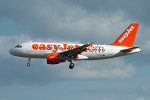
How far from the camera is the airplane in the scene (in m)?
62.7

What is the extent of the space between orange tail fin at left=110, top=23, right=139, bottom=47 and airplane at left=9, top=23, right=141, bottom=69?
78cm

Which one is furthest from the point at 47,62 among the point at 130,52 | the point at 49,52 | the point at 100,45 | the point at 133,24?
the point at 133,24

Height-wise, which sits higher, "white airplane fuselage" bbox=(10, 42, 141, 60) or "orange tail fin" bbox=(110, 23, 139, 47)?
"orange tail fin" bbox=(110, 23, 139, 47)

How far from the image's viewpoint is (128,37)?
70688 millimetres

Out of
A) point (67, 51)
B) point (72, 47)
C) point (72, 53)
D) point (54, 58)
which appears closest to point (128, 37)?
point (72, 47)

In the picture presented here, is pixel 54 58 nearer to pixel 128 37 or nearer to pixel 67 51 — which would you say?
pixel 67 51

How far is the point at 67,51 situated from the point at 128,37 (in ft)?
51.7

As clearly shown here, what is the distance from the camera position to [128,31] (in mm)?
71500

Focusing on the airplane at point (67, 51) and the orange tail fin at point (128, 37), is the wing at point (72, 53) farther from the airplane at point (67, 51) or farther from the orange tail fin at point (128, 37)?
the orange tail fin at point (128, 37)

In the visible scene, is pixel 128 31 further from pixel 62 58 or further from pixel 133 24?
pixel 62 58

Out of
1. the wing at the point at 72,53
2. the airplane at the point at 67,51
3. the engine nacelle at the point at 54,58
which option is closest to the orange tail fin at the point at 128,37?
the airplane at the point at 67,51

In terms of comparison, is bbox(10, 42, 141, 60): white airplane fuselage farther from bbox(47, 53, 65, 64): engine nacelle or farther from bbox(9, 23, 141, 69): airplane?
bbox(47, 53, 65, 64): engine nacelle

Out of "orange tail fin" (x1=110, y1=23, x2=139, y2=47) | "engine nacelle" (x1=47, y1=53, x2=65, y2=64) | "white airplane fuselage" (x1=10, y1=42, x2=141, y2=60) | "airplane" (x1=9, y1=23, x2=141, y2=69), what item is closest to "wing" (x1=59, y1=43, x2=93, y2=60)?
"airplane" (x1=9, y1=23, x2=141, y2=69)

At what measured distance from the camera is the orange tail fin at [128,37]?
229 ft
